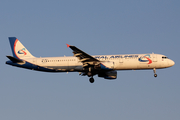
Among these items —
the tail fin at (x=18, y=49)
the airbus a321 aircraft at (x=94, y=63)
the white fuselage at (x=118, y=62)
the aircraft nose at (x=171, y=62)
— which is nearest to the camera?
the airbus a321 aircraft at (x=94, y=63)

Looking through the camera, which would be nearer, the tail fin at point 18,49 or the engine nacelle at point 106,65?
the engine nacelle at point 106,65

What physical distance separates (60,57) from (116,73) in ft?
38.3

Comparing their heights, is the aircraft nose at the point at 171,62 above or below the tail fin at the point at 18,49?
below

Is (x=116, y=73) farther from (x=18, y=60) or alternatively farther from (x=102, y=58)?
(x=18, y=60)

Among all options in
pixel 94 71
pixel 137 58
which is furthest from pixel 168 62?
pixel 94 71

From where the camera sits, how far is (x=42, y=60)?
60.2 m

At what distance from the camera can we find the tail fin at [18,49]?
206ft

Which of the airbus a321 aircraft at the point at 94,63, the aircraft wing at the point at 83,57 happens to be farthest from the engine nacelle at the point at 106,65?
the aircraft wing at the point at 83,57

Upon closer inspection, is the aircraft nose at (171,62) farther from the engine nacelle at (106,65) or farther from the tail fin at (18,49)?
the tail fin at (18,49)

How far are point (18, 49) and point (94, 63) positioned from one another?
17.1 m

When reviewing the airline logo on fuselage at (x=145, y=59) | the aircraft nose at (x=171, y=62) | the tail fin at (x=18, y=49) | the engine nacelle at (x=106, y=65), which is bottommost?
the engine nacelle at (x=106, y=65)

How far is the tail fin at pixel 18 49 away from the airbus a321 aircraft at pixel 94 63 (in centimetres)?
168

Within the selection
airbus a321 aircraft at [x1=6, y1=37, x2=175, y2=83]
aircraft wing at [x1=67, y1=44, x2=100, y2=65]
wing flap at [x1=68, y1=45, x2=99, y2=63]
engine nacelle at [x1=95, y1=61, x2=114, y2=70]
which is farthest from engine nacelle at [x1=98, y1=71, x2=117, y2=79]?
wing flap at [x1=68, y1=45, x2=99, y2=63]

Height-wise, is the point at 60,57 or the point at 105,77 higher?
the point at 60,57
